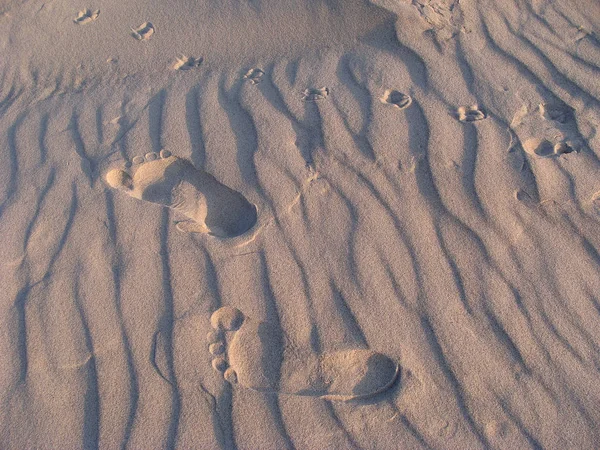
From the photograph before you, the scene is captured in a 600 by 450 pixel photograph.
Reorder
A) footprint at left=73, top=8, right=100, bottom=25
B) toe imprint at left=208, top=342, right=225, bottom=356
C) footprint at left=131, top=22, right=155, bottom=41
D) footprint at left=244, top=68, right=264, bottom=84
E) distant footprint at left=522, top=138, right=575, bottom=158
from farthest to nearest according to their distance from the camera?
footprint at left=73, top=8, right=100, bottom=25
footprint at left=131, top=22, right=155, bottom=41
footprint at left=244, top=68, right=264, bottom=84
distant footprint at left=522, top=138, right=575, bottom=158
toe imprint at left=208, top=342, right=225, bottom=356

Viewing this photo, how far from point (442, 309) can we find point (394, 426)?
527 mm

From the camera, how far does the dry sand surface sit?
6.28 ft

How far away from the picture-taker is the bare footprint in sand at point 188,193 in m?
2.36

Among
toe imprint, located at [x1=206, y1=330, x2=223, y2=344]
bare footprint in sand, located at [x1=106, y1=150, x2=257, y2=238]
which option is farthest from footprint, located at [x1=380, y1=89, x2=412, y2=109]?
toe imprint, located at [x1=206, y1=330, x2=223, y2=344]

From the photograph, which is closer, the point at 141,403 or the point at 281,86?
the point at 141,403

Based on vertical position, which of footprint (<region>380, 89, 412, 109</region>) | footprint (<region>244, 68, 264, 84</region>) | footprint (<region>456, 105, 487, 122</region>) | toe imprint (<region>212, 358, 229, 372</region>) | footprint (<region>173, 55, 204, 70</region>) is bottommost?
toe imprint (<region>212, 358, 229, 372</region>)

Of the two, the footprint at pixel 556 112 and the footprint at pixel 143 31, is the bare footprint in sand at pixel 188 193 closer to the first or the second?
the footprint at pixel 143 31

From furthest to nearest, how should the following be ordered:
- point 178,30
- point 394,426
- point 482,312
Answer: point 178,30 → point 482,312 → point 394,426

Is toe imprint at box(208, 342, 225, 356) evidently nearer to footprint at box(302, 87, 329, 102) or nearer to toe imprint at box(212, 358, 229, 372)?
toe imprint at box(212, 358, 229, 372)

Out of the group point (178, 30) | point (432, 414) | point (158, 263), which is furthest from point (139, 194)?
point (432, 414)

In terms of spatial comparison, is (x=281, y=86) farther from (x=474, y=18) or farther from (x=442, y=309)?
(x=442, y=309)

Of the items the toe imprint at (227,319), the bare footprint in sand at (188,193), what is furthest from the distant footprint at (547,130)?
the toe imprint at (227,319)

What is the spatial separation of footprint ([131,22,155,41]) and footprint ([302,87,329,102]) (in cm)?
139

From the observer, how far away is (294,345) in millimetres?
2014
